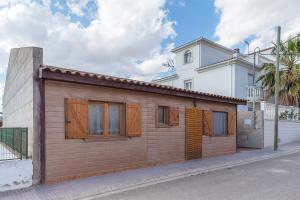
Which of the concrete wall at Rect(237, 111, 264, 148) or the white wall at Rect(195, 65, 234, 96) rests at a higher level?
the white wall at Rect(195, 65, 234, 96)

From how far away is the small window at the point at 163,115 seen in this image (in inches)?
413

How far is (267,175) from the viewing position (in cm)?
827

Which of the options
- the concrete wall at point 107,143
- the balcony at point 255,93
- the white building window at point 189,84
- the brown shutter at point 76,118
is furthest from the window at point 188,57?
the brown shutter at point 76,118

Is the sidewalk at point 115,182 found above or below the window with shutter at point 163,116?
below

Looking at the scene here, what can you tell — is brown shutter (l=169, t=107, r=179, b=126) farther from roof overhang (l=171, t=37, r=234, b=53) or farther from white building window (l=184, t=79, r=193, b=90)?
white building window (l=184, t=79, r=193, b=90)

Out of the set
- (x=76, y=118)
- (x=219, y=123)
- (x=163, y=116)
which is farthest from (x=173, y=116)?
(x=76, y=118)

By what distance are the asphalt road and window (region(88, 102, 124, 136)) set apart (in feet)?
8.22

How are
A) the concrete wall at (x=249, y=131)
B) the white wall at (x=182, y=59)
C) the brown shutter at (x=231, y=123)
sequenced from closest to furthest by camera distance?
the brown shutter at (x=231, y=123) < the concrete wall at (x=249, y=131) < the white wall at (x=182, y=59)

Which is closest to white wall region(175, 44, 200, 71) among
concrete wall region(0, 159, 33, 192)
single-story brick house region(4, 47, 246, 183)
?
single-story brick house region(4, 47, 246, 183)

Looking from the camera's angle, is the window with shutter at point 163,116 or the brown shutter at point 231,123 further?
the brown shutter at point 231,123

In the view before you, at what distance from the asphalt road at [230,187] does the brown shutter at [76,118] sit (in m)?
2.33

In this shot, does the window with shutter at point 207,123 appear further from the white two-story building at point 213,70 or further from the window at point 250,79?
the window at point 250,79

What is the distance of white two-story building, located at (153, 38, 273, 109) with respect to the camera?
21109 millimetres

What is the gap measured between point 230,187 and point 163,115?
14.4 ft
